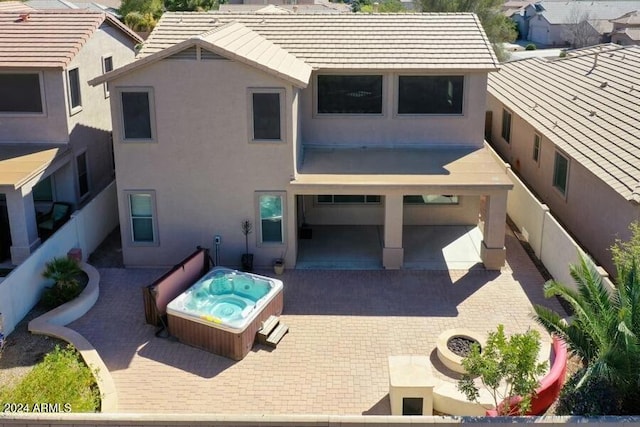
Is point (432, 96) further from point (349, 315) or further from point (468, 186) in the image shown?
point (349, 315)

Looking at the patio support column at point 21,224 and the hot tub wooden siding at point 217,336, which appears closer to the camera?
the hot tub wooden siding at point 217,336

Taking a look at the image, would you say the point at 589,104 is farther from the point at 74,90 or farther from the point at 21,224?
the point at 21,224

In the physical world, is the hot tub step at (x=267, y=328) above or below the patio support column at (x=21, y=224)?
below

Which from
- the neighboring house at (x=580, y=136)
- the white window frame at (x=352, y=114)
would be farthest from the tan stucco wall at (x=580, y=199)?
the white window frame at (x=352, y=114)

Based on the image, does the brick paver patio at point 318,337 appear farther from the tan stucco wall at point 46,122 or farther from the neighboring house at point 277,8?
the neighboring house at point 277,8

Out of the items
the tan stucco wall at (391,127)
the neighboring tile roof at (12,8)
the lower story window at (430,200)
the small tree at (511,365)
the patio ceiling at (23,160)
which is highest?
the neighboring tile roof at (12,8)

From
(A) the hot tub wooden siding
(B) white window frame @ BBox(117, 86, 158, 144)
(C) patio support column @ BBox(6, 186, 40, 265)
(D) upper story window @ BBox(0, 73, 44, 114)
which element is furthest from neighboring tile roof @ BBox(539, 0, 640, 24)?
(A) the hot tub wooden siding

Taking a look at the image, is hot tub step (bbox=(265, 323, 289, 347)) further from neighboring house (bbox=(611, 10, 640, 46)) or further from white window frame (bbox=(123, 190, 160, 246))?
neighboring house (bbox=(611, 10, 640, 46))
